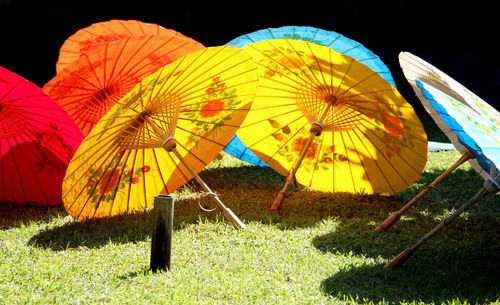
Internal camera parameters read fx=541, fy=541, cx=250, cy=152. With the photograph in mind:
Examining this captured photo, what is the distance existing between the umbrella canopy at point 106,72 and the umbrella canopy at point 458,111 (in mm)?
1959

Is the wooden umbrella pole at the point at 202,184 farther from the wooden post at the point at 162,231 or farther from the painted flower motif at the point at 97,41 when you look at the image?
the painted flower motif at the point at 97,41

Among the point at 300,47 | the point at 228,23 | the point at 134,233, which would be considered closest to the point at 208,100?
the point at 300,47

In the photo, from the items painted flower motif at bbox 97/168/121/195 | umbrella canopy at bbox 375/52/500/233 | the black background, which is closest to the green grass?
painted flower motif at bbox 97/168/121/195

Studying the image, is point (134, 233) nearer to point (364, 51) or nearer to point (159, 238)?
point (159, 238)

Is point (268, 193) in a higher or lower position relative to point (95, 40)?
lower

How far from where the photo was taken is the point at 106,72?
420 centimetres

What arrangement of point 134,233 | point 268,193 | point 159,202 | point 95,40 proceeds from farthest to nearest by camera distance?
point 95,40, point 268,193, point 134,233, point 159,202

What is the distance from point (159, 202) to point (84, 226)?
112 cm

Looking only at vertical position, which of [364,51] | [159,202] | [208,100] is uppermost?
[364,51]

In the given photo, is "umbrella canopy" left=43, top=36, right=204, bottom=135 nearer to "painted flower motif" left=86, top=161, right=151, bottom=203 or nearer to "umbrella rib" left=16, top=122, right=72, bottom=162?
"umbrella rib" left=16, top=122, right=72, bottom=162

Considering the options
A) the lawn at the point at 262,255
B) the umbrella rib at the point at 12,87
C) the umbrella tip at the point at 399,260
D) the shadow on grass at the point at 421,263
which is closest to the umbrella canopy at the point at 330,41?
the lawn at the point at 262,255

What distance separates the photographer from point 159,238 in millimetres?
2840

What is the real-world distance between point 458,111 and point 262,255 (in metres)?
1.38

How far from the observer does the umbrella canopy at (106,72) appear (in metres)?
4.07
